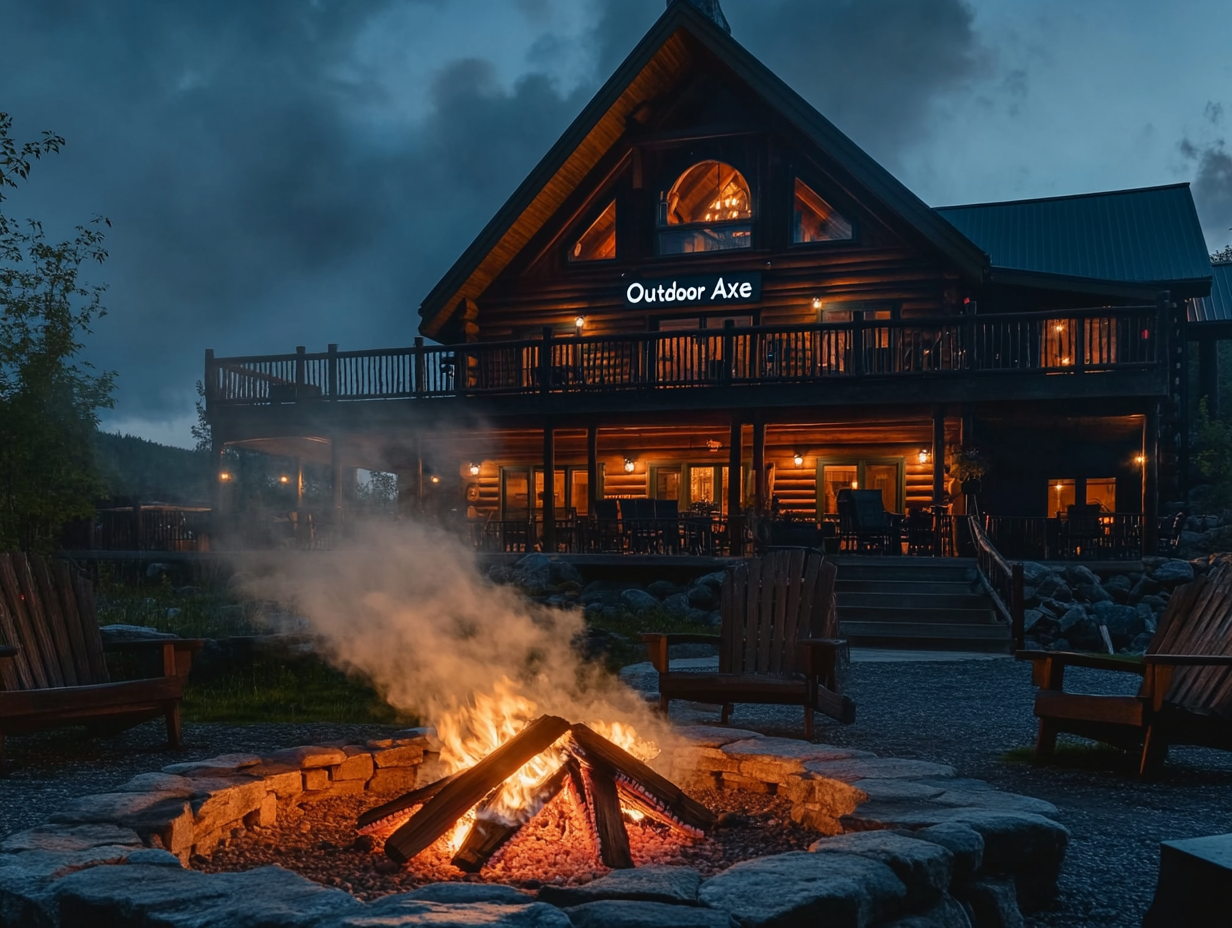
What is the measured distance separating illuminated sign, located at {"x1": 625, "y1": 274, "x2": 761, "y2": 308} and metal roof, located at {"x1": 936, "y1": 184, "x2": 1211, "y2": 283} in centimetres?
473

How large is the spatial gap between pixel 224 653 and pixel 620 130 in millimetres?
13244

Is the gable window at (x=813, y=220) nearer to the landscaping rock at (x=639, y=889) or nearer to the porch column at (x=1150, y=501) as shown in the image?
the porch column at (x=1150, y=501)

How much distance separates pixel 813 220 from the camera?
18328 mm

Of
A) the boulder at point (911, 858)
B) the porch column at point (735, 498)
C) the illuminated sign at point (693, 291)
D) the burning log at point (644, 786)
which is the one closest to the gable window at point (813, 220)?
the illuminated sign at point (693, 291)

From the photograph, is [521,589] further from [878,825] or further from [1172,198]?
[1172,198]

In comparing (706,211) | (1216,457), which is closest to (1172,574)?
(1216,457)

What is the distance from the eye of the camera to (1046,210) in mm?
21969

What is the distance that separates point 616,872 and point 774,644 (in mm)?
3452

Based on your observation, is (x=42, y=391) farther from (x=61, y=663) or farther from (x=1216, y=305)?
(x=1216, y=305)

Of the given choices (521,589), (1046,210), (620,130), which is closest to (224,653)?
(521,589)

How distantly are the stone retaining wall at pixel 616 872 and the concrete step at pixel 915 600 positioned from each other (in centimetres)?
797

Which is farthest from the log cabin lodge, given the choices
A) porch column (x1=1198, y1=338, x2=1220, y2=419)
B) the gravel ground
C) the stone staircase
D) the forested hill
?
the forested hill

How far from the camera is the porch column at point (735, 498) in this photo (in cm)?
1455

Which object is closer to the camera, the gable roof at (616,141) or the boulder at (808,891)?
the boulder at (808,891)
